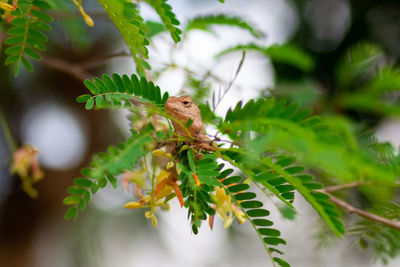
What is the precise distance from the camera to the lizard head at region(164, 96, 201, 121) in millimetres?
532

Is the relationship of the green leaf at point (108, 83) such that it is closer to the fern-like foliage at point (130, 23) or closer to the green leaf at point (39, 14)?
the fern-like foliage at point (130, 23)

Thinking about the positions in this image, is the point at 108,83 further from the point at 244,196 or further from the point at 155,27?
the point at 155,27

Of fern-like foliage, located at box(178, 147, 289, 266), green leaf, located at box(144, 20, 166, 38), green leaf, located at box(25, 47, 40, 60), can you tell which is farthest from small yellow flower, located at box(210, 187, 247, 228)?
green leaf, located at box(144, 20, 166, 38)

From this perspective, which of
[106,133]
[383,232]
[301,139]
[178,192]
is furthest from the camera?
[106,133]

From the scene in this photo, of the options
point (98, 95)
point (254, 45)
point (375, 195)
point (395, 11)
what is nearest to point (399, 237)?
point (375, 195)

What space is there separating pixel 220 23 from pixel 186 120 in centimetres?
63

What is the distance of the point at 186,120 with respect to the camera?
542 mm

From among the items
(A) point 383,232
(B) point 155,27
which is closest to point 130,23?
(B) point 155,27

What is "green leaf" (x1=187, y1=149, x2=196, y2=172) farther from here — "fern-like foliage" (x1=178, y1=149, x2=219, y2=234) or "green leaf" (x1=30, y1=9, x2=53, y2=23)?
"green leaf" (x1=30, y1=9, x2=53, y2=23)

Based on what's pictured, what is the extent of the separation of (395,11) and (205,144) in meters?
2.08

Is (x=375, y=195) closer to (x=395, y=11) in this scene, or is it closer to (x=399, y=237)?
(x=399, y=237)

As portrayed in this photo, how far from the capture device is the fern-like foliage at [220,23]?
3.40ft

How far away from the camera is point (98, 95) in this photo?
0.50m

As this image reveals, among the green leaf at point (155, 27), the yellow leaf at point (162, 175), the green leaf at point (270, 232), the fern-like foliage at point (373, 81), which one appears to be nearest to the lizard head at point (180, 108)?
the yellow leaf at point (162, 175)
